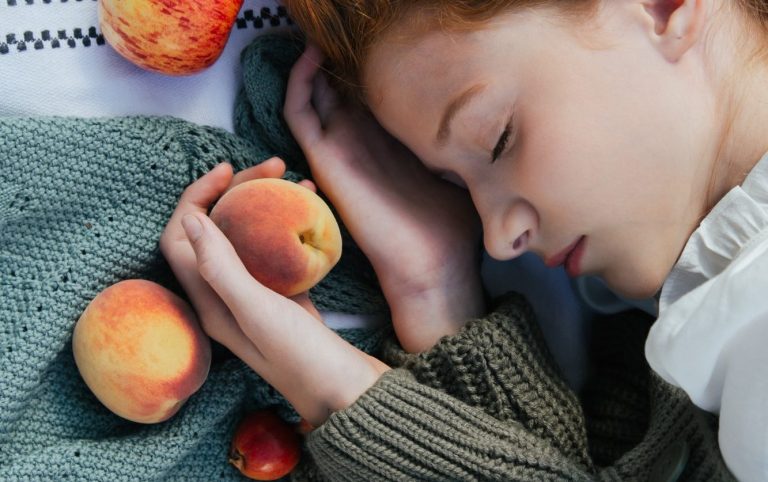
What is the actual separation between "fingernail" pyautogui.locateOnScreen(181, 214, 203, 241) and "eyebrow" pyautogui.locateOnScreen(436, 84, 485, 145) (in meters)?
0.29

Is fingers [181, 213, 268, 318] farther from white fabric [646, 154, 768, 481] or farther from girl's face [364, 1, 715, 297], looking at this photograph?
white fabric [646, 154, 768, 481]

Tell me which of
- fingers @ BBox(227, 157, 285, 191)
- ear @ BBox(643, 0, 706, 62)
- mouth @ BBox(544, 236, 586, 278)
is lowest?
fingers @ BBox(227, 157, 285, 191)

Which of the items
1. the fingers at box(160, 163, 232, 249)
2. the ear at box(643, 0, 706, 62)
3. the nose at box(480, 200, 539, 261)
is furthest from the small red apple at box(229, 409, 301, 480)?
the ear at box(643, 0, 706, 62)

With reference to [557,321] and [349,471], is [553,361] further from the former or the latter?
[349,471]

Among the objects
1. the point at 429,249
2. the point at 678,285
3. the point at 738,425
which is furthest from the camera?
the point at 429,249

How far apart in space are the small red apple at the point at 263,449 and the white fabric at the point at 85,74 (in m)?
0.39

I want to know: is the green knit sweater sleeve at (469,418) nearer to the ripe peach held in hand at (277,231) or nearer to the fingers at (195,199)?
the ripe peach held in hand at (277,231)

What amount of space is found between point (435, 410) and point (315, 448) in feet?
0.50

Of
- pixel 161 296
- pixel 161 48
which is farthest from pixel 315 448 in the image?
pixel 161 48

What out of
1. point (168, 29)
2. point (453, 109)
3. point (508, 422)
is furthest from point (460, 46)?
point (508, 422)

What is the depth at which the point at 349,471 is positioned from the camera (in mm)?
1019

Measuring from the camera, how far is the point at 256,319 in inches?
38.6

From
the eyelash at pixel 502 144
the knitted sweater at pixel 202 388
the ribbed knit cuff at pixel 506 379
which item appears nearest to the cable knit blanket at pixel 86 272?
the knitted sweater at pixel 202 388

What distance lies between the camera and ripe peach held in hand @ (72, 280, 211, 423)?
3.16 ft
